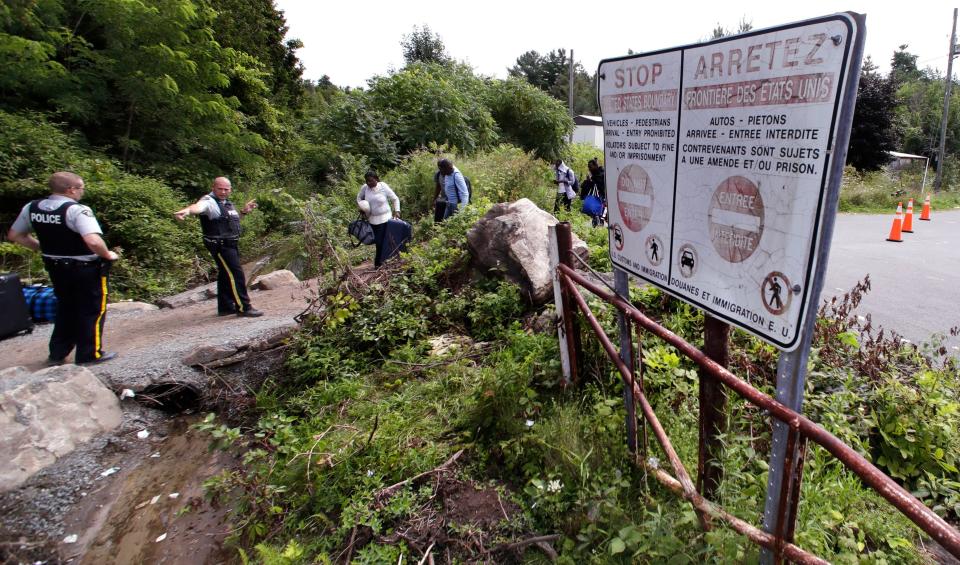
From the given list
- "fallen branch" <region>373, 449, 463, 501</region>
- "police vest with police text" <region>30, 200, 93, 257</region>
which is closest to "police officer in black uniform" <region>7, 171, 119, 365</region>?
"police vest with police text" <region>30, 200, 93, 257</region>

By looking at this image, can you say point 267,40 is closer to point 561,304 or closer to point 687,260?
point 561,304

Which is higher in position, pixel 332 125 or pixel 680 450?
pixel 332 125

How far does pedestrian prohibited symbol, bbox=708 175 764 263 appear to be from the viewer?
1494 mm

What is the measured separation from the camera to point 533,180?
1145cm

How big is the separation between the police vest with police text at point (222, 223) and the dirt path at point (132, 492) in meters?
1.19

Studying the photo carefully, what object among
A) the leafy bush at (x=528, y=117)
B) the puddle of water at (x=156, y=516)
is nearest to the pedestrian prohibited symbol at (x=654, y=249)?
the puddle of water at (x=156, y=516)

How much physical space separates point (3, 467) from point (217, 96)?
1309 cm

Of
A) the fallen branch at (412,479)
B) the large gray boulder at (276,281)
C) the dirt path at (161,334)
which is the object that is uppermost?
the fallen branch at (412,479)

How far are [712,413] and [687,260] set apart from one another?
0.66 m

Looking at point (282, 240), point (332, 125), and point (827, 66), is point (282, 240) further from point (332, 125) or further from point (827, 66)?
point (827, 66)

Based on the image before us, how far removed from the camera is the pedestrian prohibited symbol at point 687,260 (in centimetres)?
182

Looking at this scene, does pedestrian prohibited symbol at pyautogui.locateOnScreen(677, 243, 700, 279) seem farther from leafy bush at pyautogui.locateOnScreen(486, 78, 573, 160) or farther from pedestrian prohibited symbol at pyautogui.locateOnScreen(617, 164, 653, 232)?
leafy bush at pyautogui.locateOnScreen(486, 78, 573, 160)

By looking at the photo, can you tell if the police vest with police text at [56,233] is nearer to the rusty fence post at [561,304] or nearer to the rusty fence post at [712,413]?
the rusty fence post at [561,304]

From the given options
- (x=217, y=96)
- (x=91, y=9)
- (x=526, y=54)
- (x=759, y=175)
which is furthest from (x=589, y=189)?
(x=526, y=54)
